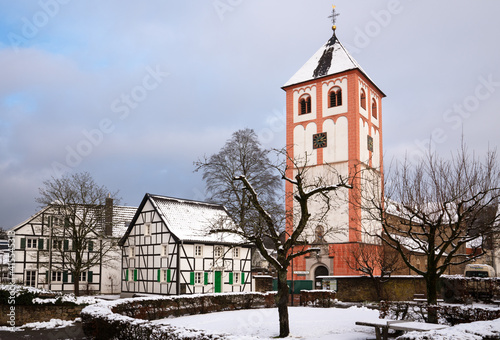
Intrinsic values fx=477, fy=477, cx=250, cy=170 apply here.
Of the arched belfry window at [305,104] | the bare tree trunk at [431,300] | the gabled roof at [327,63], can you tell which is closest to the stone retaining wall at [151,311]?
the bare tree trunk at [431,300]

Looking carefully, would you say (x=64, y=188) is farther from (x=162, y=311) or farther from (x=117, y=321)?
(x=117, y=321)

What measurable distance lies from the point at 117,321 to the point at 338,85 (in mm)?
35784

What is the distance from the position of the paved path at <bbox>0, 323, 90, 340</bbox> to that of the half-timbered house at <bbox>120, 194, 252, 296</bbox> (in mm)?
14478

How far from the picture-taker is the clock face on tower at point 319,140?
4422 cm

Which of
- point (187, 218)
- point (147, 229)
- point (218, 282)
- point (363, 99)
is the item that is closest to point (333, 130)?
point (363, 99)

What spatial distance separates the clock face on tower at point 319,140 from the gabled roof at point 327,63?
18.7ft

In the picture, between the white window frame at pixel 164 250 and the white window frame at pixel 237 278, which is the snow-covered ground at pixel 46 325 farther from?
the white window frame at pixel 237 278

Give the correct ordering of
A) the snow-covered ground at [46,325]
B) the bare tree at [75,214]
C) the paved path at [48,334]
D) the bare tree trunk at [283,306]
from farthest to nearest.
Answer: the bare tree at [75,214] → the snow-covered ground at [46,325] → the paved path at [48,334] → the bare tree trunk at [283,306]

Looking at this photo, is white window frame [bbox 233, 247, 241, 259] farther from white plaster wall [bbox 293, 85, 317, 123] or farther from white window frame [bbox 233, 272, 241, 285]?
white plaster wall [bbox 293, 85, 317, 123]

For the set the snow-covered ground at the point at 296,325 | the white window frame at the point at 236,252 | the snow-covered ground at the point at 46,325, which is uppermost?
the white window frame at the point at 236,252

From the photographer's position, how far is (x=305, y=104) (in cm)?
4659

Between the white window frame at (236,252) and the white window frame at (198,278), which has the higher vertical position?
the white window frame at (236,252)

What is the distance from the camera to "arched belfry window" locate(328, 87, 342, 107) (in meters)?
44.2

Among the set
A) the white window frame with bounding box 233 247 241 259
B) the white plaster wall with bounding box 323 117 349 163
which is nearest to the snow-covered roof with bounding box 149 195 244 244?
the white window frame with bounding box 233 247 241 259
